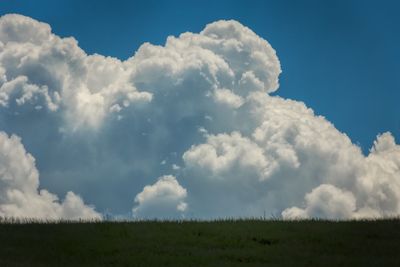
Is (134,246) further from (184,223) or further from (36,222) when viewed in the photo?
(36,222)

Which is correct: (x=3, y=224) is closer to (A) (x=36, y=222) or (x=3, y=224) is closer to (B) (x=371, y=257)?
(A) (x=36, y=222)

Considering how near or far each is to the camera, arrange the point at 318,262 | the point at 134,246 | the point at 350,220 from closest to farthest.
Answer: the point at 318,262
the point at 134,246
the point at 350,220

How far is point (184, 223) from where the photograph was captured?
29828mm

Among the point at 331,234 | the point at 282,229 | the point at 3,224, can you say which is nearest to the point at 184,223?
the point at 282,229

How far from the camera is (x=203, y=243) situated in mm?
25938

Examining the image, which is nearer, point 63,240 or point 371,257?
point 371,257

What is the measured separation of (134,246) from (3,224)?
334 inches

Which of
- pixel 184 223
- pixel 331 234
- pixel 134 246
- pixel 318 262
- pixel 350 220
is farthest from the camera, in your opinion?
pixel 350 220

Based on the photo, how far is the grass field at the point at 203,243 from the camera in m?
22.8

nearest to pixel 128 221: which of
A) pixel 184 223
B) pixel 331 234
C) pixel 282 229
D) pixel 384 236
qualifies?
pixel 184 223

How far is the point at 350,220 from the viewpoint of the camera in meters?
31.9

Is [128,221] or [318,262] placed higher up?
[128,221]

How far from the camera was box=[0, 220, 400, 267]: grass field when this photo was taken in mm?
22844

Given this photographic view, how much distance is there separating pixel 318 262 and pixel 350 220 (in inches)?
394
